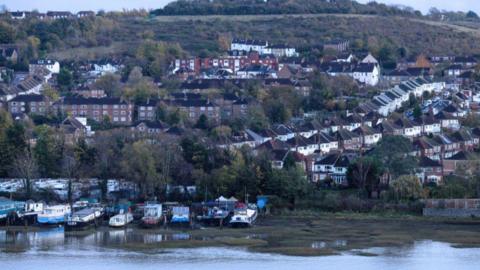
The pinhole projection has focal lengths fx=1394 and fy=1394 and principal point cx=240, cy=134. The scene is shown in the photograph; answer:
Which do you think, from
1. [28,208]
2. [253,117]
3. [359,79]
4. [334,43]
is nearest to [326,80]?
[359,79]

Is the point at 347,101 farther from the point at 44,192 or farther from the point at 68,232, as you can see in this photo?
the point at 68,232

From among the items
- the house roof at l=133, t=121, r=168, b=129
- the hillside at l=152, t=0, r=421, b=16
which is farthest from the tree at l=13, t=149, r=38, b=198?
the hillside at l=152, t=0, r=421, b=16

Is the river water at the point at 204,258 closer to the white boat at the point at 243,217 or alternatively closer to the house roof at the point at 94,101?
the white boat at the point at 243,217

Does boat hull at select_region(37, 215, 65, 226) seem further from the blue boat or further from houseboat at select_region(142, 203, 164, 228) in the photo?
houseboat at select_region(142, 203, 164, 228)

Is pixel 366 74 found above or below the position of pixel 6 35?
below

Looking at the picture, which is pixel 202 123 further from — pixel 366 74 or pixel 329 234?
pixel 329 234

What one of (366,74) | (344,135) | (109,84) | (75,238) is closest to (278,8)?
(366,74)
